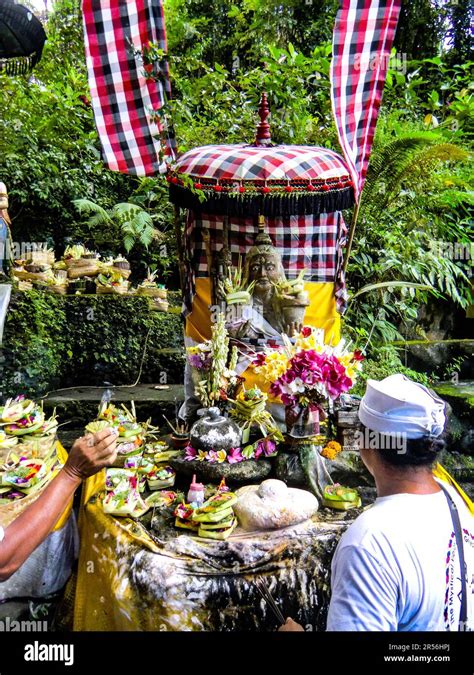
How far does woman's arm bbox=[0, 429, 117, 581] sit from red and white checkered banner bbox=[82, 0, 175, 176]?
2.63m

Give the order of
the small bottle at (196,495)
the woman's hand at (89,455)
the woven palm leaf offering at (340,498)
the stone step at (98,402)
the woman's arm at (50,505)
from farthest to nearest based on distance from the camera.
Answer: the stone step at (98,402) → the woven palm leaf offering at (340,498) → the small bottle at (196,495) → the woman's hand at (89,455) → the woman's arm at (50,505)

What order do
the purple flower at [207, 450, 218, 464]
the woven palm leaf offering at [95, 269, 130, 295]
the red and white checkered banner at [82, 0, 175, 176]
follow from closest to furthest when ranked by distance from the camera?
the purple flower at [207, 450, 218, 464] < the red and white checkered banner at [82, 0, 175, 176] < the woven palm leaf offering at [95, 269, 130, 295]

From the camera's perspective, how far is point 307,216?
491 cm

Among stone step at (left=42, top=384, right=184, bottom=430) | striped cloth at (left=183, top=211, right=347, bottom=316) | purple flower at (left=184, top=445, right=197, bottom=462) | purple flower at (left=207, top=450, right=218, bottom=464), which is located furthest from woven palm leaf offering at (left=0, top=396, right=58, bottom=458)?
striped cloth at (left=183, top=211, right=347, bottom=316)

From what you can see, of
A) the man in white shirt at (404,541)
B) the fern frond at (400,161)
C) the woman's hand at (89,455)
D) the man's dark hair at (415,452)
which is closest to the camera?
the man in white shirt at (404,541)

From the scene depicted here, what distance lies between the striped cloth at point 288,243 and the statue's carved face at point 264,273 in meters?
0.44

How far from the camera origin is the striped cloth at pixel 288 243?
192 inches

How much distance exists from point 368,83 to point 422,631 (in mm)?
3778

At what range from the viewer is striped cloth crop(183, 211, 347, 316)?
16.0 ft

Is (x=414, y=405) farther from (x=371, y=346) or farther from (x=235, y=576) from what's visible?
(x=371, y=346)

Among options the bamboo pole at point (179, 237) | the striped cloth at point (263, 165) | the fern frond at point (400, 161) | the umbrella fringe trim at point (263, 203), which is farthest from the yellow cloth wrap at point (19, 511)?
the fern frond at point (400, 161)

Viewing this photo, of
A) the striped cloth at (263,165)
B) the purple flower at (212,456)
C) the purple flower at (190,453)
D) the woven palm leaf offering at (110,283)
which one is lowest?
the purple flower at (190,453)

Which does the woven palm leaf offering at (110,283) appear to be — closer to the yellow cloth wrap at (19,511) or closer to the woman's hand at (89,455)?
the yellow cloth wrap at (19,511)

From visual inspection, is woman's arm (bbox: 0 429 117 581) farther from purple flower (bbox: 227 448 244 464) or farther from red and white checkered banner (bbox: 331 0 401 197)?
red and white checkered banner (bbox: 331 0 401 197)
